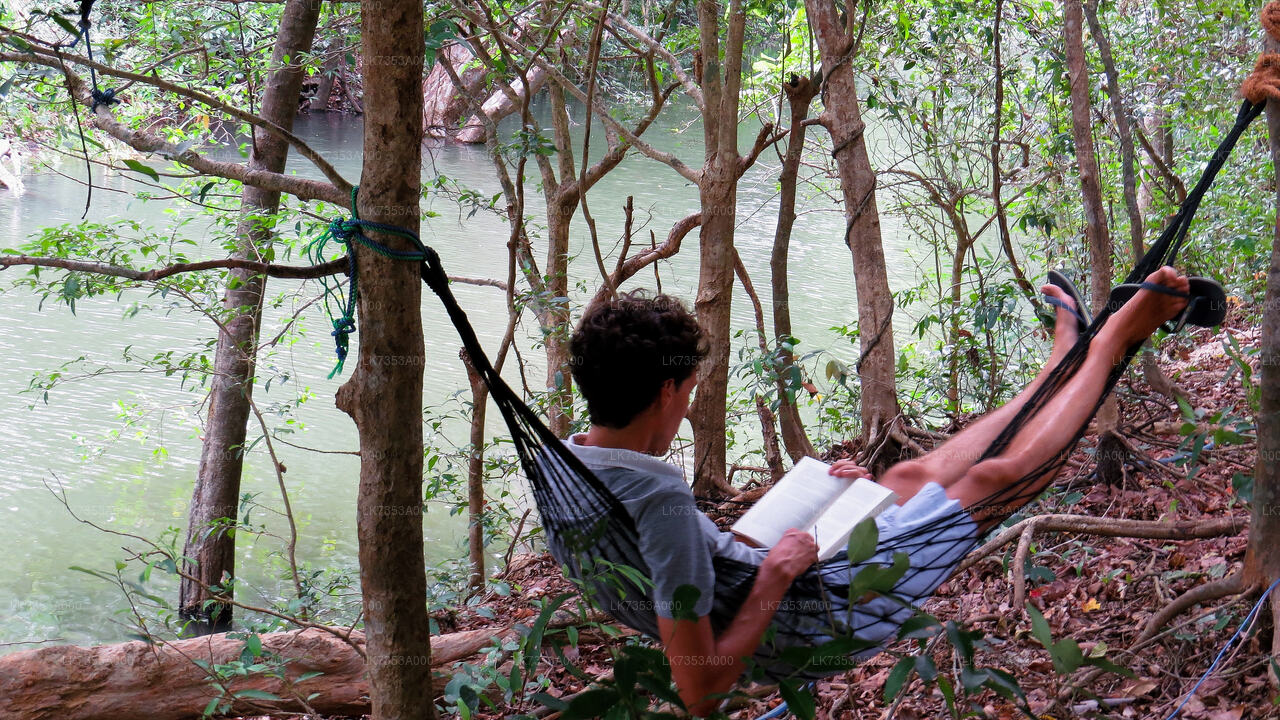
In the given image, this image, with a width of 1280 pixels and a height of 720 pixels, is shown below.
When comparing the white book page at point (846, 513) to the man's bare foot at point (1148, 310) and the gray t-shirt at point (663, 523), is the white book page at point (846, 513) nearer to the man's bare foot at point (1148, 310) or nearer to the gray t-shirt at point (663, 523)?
the gray t-shirt at point (663, 523)

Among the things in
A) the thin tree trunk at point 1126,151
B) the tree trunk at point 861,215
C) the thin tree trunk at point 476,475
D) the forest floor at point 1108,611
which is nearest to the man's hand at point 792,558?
the forest floor at point 1108,611

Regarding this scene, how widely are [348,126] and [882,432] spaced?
12.8m

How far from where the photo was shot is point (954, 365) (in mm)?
3229

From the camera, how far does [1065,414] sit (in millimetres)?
1729

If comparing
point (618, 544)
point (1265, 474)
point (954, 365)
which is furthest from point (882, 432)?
point (618, 544)

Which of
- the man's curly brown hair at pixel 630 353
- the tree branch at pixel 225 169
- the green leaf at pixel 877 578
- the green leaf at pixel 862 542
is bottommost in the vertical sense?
the green leaf at pixel 877 578

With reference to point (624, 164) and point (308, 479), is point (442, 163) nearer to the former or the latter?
point (624, 164)

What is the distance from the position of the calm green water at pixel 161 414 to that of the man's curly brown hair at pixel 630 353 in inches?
74.4

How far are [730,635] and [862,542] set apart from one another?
318 mm

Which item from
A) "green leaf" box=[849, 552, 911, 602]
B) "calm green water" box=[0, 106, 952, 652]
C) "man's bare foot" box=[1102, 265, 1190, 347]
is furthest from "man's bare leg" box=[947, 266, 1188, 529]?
"calm green water" box=[0, 106, 952, 652]

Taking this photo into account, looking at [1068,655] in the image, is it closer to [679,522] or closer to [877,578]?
[877,578]

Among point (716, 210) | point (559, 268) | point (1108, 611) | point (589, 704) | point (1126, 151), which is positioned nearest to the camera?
point (589, 704)

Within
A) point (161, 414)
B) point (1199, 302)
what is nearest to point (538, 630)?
point (1199, 302)

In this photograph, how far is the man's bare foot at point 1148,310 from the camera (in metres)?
1.75
